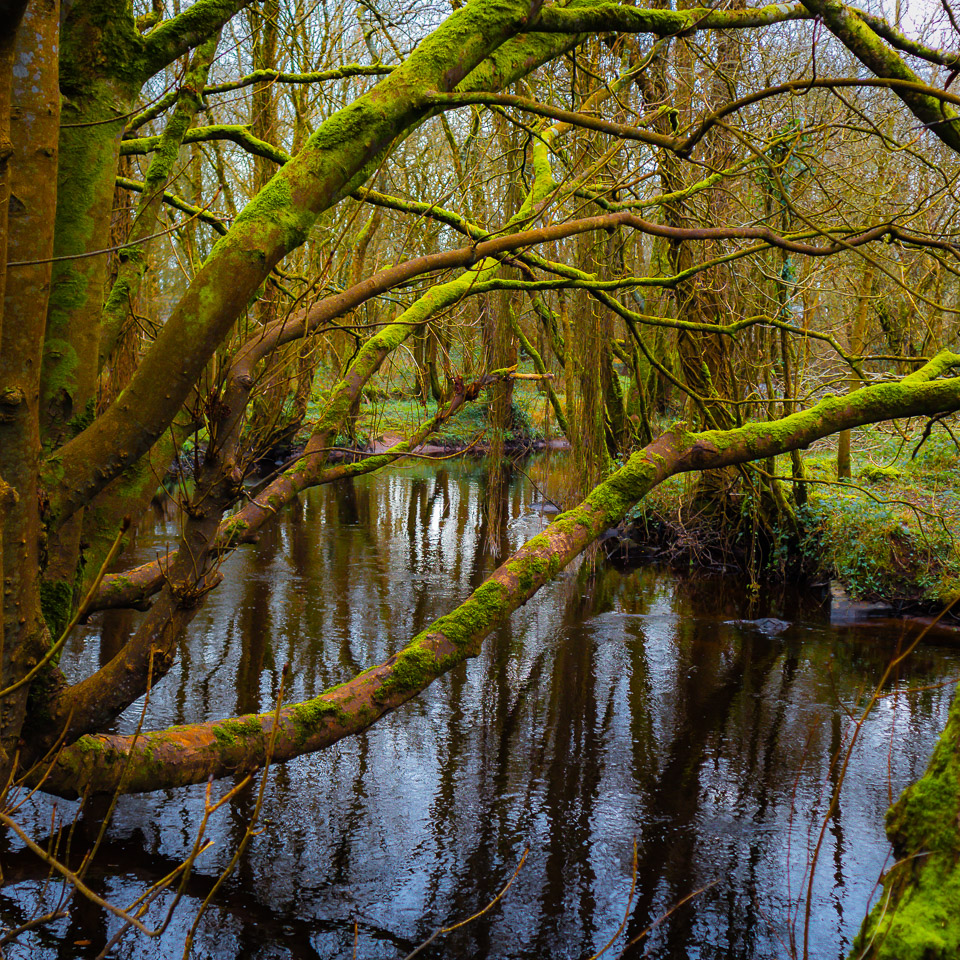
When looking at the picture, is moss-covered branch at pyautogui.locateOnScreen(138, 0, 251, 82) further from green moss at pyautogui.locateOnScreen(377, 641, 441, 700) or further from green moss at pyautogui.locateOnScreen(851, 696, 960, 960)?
green moss at pyautogui.locateOnScreen(851, 696, 960, 960)

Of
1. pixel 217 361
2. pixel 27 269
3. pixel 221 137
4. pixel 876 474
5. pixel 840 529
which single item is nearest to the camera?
pixel 27 269

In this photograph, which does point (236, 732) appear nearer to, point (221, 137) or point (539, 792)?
point (221, 137)

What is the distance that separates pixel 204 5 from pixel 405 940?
4.38 m

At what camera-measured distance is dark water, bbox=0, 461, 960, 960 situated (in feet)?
15.0

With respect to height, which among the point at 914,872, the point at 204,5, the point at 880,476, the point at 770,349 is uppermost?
the point at 770,349

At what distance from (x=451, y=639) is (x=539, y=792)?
3042mm

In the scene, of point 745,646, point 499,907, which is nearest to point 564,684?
point 745,646

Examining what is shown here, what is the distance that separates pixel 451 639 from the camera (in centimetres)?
361

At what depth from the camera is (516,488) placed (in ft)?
67.5

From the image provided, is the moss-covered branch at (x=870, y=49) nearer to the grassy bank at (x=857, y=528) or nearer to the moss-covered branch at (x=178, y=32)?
the moss-covered branch at (x=178, y=32)

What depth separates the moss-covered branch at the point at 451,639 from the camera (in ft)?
10.1

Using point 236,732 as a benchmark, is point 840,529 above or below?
above

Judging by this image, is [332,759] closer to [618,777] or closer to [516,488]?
[618,777]

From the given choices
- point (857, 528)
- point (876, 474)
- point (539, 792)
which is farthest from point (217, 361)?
point (857, 528)
